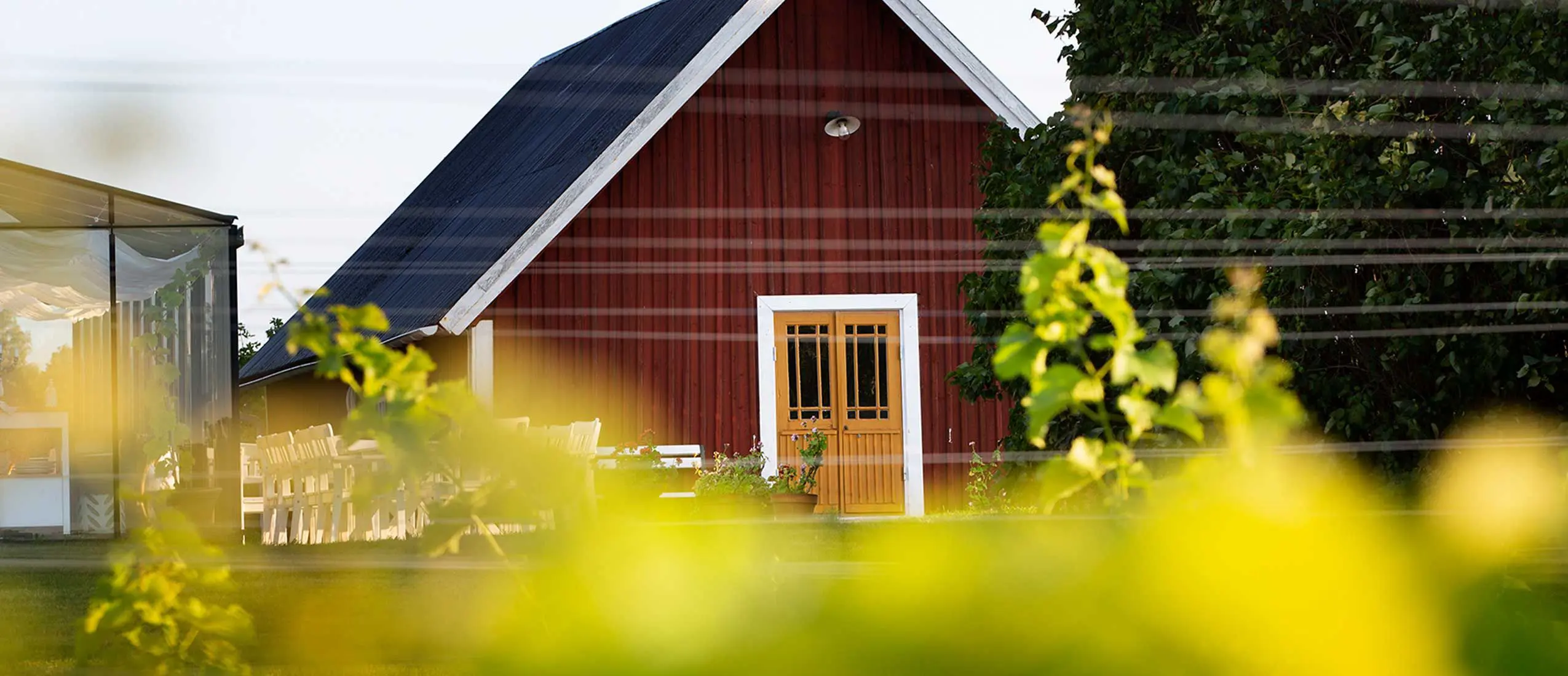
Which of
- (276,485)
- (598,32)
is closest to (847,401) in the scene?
(276,485)

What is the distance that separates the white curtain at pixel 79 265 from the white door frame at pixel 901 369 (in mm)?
4585

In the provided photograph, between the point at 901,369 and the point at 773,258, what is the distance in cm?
141

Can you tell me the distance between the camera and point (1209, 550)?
125 centimetres

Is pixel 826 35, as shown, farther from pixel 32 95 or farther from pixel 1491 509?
pixel 1491 509

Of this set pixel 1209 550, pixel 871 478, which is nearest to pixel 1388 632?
pixel 1209 550

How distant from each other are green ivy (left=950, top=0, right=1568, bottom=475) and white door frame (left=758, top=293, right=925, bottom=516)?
6228mm

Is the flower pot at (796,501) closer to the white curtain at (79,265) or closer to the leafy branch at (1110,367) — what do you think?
the white curtain at (79,265)

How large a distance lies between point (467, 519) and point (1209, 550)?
723 mm

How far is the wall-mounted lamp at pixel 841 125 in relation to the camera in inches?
531

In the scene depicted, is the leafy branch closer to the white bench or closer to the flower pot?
the flower pot

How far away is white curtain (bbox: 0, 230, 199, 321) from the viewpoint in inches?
484

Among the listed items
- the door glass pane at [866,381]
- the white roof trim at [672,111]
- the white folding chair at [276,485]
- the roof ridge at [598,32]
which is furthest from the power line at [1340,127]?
the roof ridge at [598,32]

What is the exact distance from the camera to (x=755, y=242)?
13.4 m

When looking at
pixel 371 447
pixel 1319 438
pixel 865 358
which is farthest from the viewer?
pixel 865 358
